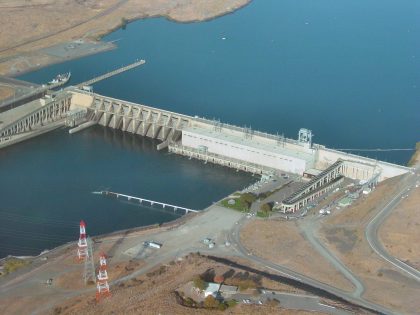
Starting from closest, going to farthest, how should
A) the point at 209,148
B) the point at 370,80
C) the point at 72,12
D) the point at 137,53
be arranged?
the point at 209,148, the point at 370,80, the point at 137,53, the point at 72,12

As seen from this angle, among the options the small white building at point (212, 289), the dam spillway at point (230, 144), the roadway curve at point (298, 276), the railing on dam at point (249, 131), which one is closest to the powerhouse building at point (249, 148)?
the dam spillway at point (230, 144)

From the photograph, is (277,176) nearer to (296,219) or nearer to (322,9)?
(296,219)

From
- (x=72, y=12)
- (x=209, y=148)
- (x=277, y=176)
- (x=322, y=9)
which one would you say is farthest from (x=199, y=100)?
(x=322, y=9)

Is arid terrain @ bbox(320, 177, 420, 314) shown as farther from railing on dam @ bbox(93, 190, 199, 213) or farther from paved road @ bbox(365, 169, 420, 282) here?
railing on dam @ bbox(93, 190, 199, 213)

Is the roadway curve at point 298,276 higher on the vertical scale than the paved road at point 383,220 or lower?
lower

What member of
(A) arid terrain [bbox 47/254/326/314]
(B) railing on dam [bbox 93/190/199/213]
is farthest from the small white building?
(B) railing on dam [bbox 93/190/199/213]

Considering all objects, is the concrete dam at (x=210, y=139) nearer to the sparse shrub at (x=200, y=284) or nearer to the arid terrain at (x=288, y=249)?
the arid terrain at (x=288, y=249)
